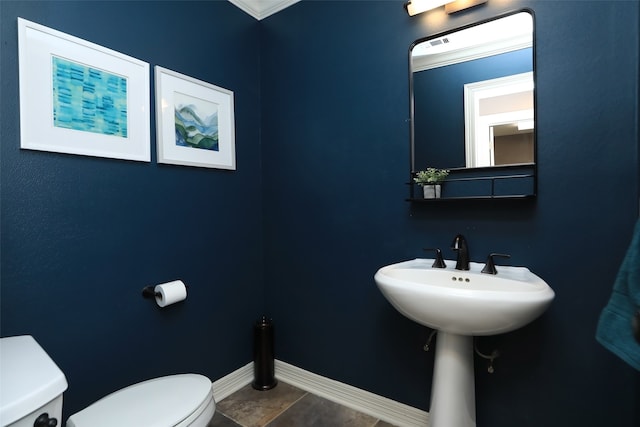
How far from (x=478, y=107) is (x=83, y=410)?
1.90m

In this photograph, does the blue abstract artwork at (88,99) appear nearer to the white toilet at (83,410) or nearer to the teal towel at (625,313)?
the white toilet at (83,410)

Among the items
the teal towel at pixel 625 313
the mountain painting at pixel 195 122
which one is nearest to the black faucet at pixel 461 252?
the teal towel at pixel 625 313

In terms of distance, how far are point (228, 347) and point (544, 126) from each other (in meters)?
1.97

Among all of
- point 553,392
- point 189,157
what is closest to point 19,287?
point 189,157

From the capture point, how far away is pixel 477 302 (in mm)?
937

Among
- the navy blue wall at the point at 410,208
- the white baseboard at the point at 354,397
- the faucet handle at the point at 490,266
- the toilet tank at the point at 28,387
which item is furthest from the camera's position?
the white baseboard at the point at 354,397

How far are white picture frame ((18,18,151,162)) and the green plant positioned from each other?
1296 millimetres

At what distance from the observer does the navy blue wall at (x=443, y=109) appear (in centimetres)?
138

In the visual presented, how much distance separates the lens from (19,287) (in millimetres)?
1132

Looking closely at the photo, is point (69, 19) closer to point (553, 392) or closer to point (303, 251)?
point (303, 251)

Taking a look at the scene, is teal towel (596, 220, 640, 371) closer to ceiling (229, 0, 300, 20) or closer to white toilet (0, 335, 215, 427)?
white toilet (0, 335, 215, 427)

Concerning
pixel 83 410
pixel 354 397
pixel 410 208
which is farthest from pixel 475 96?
A: pixel 83 410

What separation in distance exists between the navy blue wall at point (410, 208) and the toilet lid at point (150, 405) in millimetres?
858

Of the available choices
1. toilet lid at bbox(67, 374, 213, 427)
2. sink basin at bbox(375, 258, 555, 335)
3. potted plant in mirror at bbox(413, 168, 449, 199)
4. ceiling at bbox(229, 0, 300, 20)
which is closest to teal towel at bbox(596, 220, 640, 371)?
sink basin at bbox(375, 258, 555, 335)
